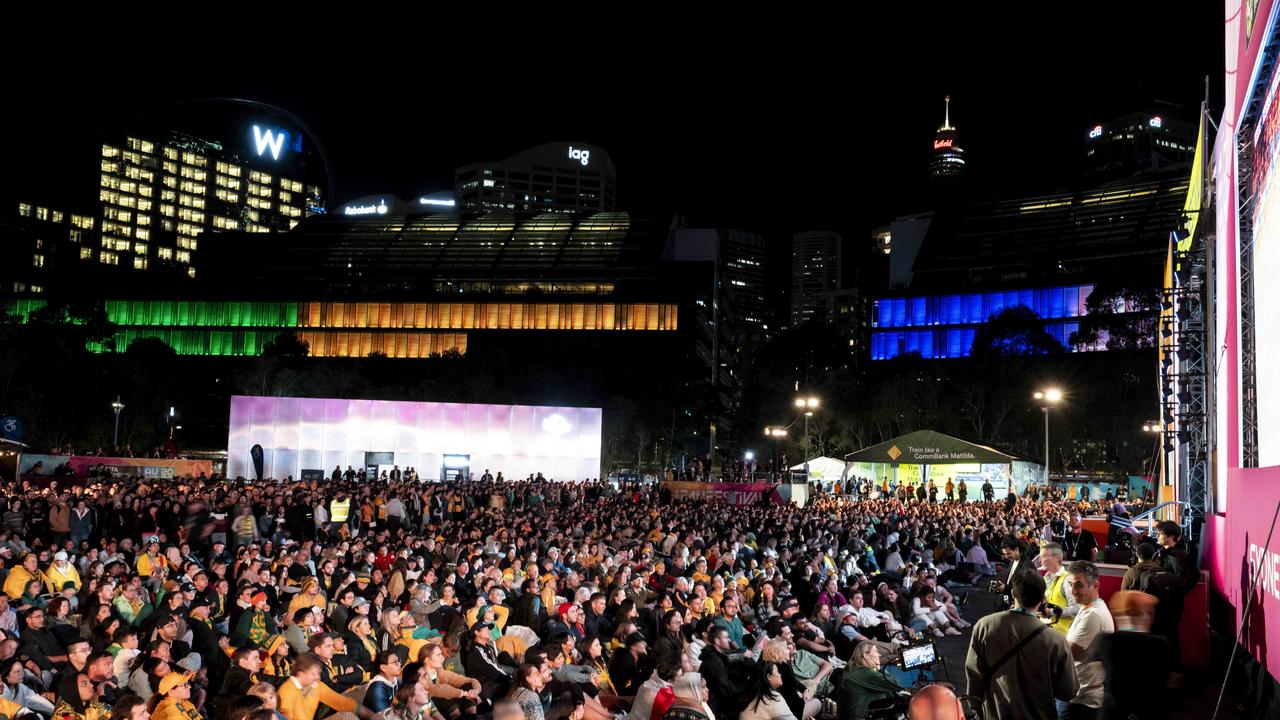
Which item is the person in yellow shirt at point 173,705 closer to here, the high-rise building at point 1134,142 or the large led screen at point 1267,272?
the large led screen at point 1267,272

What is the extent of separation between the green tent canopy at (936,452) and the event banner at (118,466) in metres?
22.9

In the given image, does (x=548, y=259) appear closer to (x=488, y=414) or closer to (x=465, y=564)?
(x=488, y=414)

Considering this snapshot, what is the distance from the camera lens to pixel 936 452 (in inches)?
1391

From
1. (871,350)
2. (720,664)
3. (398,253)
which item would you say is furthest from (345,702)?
(871,350)

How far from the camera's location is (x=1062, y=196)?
117375 mm

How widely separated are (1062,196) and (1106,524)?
339 ft

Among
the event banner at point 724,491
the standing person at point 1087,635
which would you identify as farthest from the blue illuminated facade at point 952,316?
the standing person at point 1087,635

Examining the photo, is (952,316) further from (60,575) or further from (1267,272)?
(60,575)

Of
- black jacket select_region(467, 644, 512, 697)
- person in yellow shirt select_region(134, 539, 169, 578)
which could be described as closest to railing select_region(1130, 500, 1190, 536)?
black jacket select_region(467, 644, 512, 697)

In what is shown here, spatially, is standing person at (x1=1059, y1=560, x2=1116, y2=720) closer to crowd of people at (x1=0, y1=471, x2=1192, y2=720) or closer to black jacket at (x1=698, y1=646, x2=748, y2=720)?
crowd of people at (x1=0, y1=471, x2=1192, y2=720)

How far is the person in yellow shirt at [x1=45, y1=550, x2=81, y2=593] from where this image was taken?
40.9 feet

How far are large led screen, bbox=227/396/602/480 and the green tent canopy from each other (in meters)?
11.6

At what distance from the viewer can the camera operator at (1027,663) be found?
5.62 metres

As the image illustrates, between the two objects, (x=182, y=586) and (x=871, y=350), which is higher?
(x=871, y=350)
